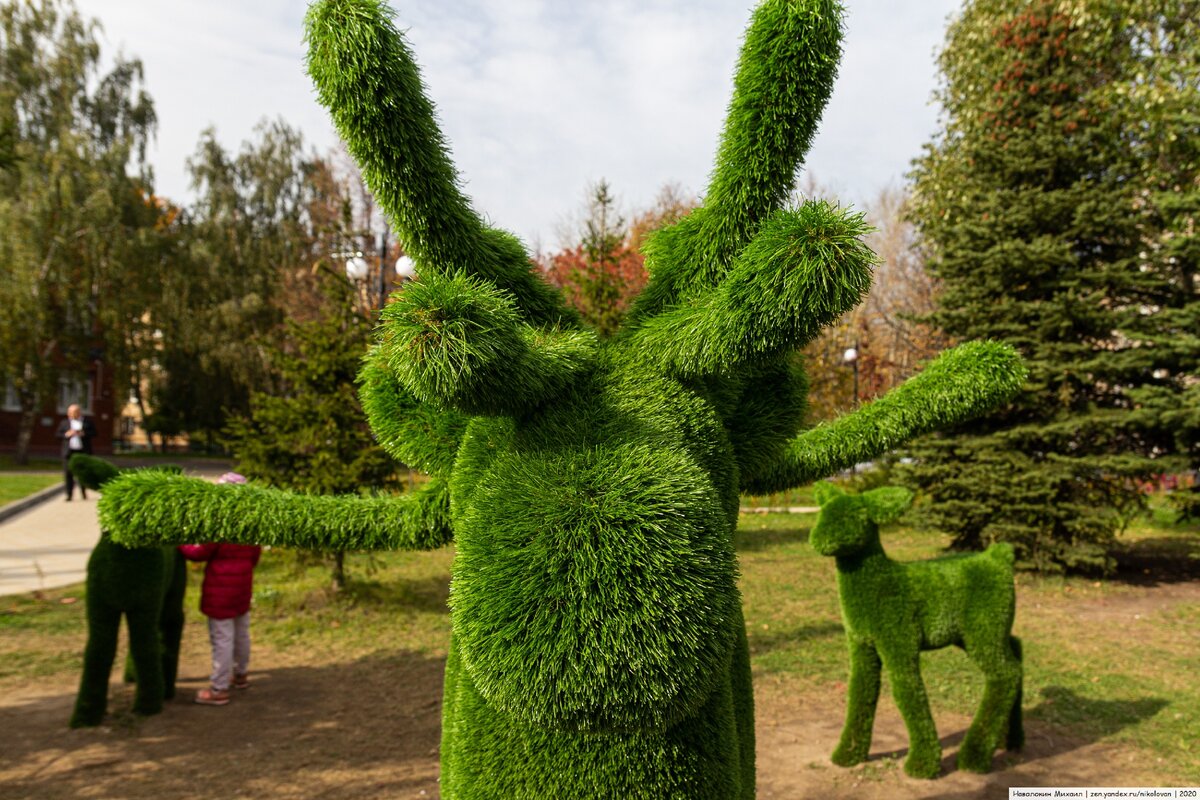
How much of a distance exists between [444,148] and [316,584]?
840 cm

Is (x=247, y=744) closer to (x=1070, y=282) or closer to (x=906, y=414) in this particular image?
(x=906, y=414)

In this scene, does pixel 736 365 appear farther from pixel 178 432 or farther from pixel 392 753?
pixel 178 432

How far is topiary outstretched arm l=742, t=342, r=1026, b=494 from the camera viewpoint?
2.22 meters

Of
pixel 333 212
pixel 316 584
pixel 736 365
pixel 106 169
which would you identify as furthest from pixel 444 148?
pixel 106 169

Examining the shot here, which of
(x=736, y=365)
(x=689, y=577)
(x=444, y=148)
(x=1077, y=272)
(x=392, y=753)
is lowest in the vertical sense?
(x=392, y=753)

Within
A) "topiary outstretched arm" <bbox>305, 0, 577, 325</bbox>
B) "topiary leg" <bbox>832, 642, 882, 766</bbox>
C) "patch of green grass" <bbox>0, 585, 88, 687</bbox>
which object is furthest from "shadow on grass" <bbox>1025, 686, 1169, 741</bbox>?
"patch of green grass" <bbox>0, 585, 88, 687</bbox>

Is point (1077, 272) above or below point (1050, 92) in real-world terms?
below

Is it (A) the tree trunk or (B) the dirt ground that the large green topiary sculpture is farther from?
(A) the tree trunk

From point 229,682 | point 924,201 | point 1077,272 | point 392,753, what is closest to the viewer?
point 392,753

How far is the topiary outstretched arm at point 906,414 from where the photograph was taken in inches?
87.4

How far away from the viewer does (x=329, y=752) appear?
15.9ft

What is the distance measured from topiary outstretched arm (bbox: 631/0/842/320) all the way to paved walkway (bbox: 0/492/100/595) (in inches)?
380

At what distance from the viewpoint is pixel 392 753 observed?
4.84 metres

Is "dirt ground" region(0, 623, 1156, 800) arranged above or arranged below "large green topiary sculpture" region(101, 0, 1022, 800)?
below
